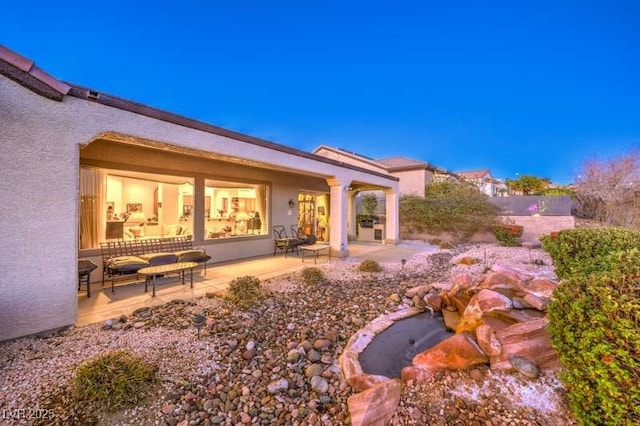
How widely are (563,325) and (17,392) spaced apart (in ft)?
16.4

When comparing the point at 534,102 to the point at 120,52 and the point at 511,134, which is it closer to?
the point at 511,134

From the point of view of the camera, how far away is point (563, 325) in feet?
7.49

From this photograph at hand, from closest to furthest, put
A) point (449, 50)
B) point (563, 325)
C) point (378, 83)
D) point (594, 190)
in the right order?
point (563, 325) < point (594, 190) < point (449, 50) < point (378, 83)

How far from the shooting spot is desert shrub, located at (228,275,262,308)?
4904mm

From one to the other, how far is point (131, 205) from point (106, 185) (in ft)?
3.01

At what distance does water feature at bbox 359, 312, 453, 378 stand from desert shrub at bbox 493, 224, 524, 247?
9.50 metres

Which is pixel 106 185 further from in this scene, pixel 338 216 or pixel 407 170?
pixel 407 170

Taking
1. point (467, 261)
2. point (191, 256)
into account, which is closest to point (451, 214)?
point (467, 261)

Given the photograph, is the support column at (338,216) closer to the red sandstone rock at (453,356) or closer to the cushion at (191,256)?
the cushion at (191,256)

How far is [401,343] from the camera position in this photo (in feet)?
13.0

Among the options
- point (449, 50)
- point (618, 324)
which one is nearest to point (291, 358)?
point (618, 324)

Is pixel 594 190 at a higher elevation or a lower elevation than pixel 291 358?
higher

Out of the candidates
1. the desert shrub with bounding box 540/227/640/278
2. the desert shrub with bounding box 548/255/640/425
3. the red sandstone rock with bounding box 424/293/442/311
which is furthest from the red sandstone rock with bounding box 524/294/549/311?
the desert shrub with bounding box 548/255/640/425

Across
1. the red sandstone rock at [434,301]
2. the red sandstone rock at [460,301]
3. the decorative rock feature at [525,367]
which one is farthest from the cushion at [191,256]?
the decorative rock feature at [525,367]
